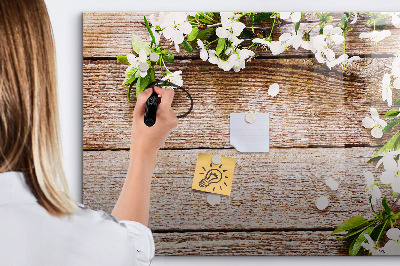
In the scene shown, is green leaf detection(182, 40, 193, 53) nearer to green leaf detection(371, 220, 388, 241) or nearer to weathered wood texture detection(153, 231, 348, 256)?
weathered wood texture detection(153, 231, 348, 256)

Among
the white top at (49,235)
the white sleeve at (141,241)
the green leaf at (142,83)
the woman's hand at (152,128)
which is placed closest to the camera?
the white top at (49,235)

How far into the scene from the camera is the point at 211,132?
114 centimetres

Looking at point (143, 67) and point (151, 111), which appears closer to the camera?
point (151, 111)

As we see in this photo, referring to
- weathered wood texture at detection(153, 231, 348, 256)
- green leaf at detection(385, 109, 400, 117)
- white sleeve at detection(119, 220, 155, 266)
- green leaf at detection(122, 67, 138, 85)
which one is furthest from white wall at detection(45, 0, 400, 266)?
white sleeve at detection(119, 220, 155, 266)

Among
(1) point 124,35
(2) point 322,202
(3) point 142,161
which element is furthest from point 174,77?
(2) point 322,202

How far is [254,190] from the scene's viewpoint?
1140 millimetres

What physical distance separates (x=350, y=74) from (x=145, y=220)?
2.45 ft

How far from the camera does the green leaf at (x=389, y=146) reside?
115 cm

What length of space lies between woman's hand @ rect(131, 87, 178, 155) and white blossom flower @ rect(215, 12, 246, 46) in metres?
0.34

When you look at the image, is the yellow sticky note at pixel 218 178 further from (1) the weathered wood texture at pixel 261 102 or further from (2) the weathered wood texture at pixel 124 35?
(2) the weathered wood texture at pixel 124 35

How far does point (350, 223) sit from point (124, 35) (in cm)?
81

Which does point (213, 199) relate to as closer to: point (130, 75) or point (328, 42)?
point (130, 75)

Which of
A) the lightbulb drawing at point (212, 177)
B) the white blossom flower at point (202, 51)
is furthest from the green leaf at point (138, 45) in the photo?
the lightbulb drawing at point (212, 177)

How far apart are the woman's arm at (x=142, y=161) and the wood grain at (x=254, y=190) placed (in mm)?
306
